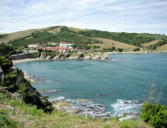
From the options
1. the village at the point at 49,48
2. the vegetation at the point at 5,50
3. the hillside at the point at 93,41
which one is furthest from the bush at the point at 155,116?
the hillside at the point at 93,41

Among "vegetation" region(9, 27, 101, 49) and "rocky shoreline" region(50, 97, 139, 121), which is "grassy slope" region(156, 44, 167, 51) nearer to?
"vegetation" region(9, 27, 101, 49)

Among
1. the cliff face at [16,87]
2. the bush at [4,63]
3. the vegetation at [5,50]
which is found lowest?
the cliff face at [16,87]

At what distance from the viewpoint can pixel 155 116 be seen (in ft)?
27.9

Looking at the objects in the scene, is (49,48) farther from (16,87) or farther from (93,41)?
(16,87)

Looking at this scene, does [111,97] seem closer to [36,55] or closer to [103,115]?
[103,115]

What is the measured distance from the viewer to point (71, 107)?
24.4m

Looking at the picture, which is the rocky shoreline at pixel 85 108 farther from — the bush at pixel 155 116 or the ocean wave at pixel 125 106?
the bush at pixel 155 116

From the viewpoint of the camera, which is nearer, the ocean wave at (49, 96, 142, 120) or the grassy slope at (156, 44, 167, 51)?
the ocean wave at (49, 96, 142, 120)

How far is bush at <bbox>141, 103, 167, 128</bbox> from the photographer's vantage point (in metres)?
8.25

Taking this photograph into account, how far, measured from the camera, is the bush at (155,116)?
27.1 ft

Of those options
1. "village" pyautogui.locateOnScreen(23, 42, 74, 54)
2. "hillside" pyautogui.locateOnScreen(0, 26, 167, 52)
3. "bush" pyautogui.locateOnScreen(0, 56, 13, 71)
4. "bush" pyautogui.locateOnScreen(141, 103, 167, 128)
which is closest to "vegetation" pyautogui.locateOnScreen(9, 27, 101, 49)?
"hillside" pyautogui.locateOnScreen(0, 26, 167, 52)

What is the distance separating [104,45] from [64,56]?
51.4 metres

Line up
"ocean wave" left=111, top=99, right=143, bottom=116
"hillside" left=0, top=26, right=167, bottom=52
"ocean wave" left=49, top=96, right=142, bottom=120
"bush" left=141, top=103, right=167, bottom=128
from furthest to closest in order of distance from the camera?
1. "hillside" left=0, top=26, right=167, bottom=52
2. "ocean wave" left=111, top=99, right=143, bottom=116
3. "ocean wave" left=49, top=96, right=142, bottom=120
4. "bush" left=141, top=103, right=167, bottom=128

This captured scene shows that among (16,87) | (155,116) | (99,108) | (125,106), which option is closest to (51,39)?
(99,108)
